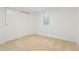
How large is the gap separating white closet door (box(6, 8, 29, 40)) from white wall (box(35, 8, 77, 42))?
0.62ft

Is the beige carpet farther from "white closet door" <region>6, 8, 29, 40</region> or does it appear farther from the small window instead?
the small window

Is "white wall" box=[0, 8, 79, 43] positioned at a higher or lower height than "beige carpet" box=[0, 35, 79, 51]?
higher

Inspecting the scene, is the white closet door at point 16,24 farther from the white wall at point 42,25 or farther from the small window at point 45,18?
the small window at point 45,18

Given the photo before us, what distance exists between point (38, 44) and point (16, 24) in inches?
19.8

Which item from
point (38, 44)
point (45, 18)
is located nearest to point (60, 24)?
point (45, 18)

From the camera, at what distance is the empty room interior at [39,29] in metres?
1.51

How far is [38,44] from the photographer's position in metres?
1.58

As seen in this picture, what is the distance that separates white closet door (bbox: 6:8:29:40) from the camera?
1.51 meters

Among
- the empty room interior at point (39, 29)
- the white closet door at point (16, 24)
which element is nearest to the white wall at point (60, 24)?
the empty room interior at point (39, 29)

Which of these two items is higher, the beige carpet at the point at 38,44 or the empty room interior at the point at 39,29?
the empty room interior at the point at 39,29

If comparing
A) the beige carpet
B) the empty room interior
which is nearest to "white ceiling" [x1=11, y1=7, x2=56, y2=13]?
the empty room interior

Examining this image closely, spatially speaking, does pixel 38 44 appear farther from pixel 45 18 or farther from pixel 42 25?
pixel 45 18

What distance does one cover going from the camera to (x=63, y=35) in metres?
1.54
